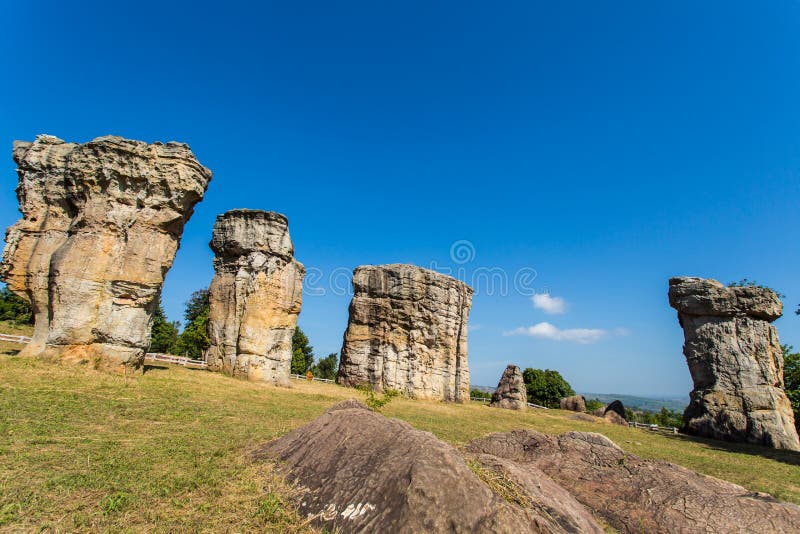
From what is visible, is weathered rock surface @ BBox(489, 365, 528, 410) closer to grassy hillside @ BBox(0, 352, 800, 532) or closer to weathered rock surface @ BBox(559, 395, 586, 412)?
weathered rock surface @ BBox(559, 395, 586, 412)

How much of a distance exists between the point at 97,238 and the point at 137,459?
13238mm

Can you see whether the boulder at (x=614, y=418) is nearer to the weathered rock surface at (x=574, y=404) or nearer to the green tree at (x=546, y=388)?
the weathered rock surface at (x=574, y=404)

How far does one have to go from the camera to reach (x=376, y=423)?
253 inches

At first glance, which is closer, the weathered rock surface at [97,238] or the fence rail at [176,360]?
the weathered rock surface at [97,238]

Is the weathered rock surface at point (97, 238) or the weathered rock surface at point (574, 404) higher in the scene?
the weathered rock surface at point (97, 238)

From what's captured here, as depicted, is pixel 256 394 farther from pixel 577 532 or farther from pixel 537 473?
pixel 577 532

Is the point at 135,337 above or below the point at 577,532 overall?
above

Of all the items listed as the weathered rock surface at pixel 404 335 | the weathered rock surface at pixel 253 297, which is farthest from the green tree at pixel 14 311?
the weathered rock surface at pixel 404 335

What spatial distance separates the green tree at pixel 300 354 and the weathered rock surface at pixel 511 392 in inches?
1102

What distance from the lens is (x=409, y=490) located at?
422 centimetres

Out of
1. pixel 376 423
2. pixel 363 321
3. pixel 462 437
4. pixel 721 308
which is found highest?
pixel 721 308

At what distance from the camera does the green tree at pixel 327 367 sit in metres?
70.9

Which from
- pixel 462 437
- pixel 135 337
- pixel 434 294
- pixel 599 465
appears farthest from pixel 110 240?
pixel 434 294

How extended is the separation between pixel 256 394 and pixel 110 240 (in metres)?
9.01
